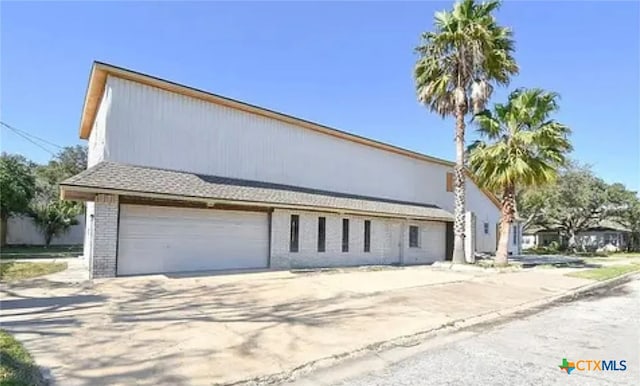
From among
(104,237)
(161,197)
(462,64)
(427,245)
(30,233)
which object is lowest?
(427,245)

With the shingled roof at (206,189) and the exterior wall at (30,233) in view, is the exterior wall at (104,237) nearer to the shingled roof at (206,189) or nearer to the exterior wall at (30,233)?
the shingled roof at (206,189)

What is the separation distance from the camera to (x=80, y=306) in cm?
830

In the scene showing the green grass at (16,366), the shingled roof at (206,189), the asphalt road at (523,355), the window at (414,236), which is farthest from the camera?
the window at (414,236)

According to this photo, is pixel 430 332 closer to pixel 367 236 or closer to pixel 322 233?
→ pixel 322 233

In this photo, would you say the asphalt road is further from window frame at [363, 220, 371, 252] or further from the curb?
window frame at [363, 220, 371, 252]

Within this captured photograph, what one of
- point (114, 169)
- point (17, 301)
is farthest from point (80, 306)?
point (114, 169)

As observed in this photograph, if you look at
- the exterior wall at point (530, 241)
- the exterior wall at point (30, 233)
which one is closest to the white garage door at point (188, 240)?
the exterior wall at point (30, 233)

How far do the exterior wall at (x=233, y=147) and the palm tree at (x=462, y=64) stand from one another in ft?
13.4

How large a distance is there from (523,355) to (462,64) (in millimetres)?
16676

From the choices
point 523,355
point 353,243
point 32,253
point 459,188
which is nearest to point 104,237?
point 353,243

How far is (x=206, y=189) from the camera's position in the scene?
14039 mm

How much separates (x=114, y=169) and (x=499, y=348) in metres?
11.4

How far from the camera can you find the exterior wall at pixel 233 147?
13672mm

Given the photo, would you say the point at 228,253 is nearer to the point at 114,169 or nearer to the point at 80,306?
the point at 114,169
